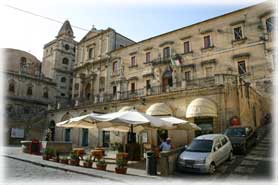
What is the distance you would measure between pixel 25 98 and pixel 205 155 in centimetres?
4181

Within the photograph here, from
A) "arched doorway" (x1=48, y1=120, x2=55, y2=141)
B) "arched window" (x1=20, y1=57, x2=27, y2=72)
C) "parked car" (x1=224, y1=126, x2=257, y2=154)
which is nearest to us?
"parked car" (x1=224, y1=126, x2=257, y2=154)

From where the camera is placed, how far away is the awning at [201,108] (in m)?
18.6

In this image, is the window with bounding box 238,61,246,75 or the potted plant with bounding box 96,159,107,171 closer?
the potted plant with bounding box 96,159,107,171

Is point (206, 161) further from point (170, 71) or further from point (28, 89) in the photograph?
point (28, 89)

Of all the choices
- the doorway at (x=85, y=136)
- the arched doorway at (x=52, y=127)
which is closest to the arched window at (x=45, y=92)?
the arched doorway at (x=52, y=127)

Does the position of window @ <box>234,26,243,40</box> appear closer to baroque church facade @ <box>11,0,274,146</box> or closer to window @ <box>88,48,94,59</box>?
baroque church facade @ <box>11,0,274,146</box>

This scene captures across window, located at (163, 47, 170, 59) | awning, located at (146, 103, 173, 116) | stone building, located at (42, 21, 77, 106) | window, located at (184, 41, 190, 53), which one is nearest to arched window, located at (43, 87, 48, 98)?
stone building, located at (42, 21, 77, 106)

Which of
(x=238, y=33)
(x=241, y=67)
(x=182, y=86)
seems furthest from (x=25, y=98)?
(x=238, y=33)

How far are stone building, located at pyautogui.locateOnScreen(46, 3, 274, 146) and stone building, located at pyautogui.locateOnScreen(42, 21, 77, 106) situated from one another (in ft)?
59.2

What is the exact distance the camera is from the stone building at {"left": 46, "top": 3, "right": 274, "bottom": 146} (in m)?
19.5

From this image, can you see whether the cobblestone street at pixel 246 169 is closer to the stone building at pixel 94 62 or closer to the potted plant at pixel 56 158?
the potted plant at pixel 56 158

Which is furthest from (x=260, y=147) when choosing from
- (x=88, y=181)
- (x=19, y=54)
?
(x=19, y=54)

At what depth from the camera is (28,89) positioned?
45.3 meters

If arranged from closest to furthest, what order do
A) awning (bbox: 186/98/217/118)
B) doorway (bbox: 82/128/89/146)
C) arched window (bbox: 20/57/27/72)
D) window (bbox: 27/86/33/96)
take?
awning (bbox: 186/98/217/118) → doorway (bbox: 82/128/89/146) → window (bbox: 27/86/33/96) → arched window (bbox: 20/57/27/72)
